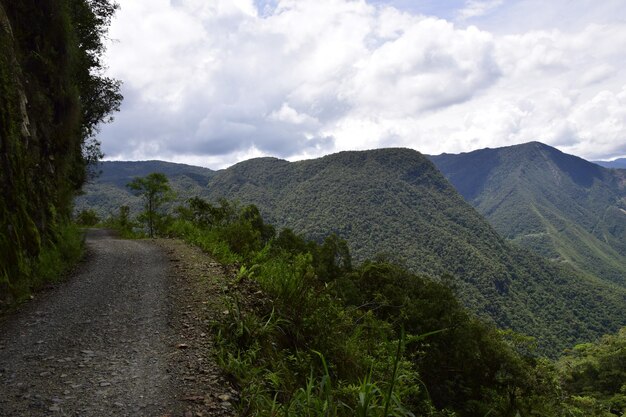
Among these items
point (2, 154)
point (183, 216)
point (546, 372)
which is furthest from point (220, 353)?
point (546, 372)

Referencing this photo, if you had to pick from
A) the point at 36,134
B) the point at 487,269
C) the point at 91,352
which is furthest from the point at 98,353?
the point at 487,269

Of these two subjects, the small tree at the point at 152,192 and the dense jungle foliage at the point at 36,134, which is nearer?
the dense jungle foliage at the point at 36,134

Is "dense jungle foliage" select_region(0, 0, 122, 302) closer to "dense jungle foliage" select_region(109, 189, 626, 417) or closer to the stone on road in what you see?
the stone on road

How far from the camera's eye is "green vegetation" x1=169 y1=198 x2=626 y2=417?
3.94m

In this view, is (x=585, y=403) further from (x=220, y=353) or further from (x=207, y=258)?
(x=220, y=353)

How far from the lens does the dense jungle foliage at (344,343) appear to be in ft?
13.1

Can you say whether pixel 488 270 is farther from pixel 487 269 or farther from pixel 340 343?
pixel 340 343

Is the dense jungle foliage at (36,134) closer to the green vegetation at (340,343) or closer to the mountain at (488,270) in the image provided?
the green vegetation at (340,343)

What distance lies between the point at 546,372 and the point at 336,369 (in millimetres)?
29096

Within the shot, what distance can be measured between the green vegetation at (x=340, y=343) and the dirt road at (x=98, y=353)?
0.75 m

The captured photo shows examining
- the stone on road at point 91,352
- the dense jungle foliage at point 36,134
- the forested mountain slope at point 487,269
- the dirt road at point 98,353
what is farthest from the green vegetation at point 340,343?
the forested mountain slope at point 487,269

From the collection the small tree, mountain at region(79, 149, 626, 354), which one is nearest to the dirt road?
the small tree

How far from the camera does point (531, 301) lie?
148m

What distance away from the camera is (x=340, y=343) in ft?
18.7
